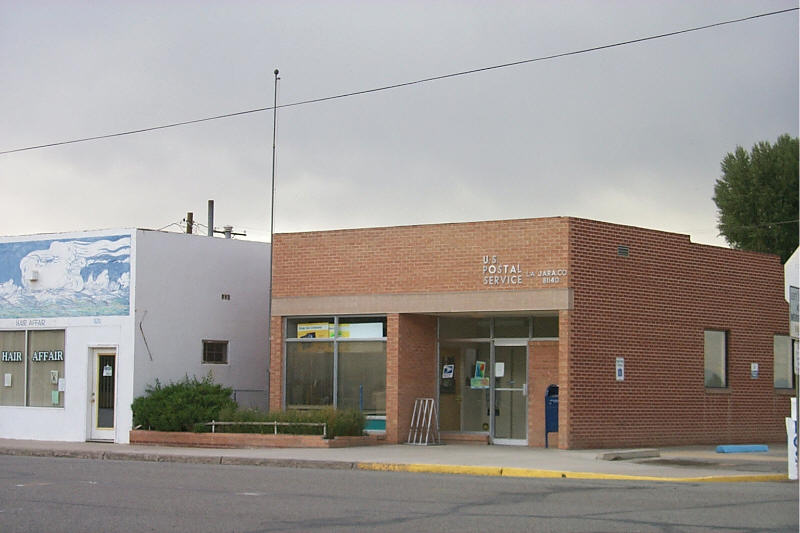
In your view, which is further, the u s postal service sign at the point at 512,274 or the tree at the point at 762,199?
the tree at the point at 762,199

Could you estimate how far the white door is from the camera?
94.5 ft

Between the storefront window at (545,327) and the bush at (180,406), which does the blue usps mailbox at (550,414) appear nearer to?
the storefront window at (545,327)

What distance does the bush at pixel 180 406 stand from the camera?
88.1ft

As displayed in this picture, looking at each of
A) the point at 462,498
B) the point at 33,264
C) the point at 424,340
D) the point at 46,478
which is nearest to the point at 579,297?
the point at 424,340

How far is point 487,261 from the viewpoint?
25500 millimetres

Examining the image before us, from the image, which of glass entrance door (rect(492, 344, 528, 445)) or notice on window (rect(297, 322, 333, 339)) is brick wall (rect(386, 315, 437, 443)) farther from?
notice on window (rect(297, 322, 333, 339))

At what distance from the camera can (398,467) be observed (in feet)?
67.9

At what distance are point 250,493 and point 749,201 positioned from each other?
146ft

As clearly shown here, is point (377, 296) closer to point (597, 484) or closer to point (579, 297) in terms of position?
point (579, 297)

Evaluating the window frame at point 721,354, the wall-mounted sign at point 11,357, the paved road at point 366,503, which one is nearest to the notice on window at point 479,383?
the window frame at point 721,354

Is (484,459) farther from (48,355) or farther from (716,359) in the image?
(48,355)

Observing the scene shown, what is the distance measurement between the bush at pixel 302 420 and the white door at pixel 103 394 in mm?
3517

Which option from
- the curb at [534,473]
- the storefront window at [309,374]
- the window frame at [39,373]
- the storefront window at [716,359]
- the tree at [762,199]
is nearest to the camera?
the curb at [534,473]

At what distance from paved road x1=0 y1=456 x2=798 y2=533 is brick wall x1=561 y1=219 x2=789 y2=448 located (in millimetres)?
7017
